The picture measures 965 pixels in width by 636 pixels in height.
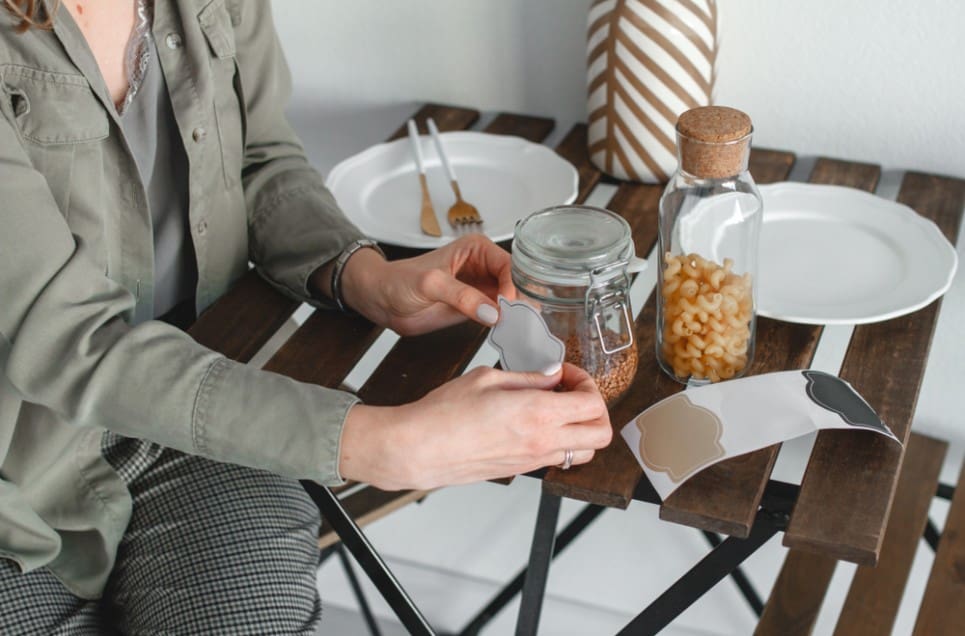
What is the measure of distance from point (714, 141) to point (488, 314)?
0.82 ft

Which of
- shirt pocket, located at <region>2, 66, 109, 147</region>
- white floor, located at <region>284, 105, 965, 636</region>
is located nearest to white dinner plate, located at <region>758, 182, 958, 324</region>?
white floor, located at <region>284, 105, 965, 636</region>

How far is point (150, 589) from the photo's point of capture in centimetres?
106

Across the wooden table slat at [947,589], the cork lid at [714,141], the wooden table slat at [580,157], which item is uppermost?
the cork lid at [714,141]

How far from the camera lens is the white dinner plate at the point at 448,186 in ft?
4.05

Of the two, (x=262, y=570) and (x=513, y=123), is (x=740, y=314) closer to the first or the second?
(x=262, y=570)

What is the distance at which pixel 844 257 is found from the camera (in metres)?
1.10

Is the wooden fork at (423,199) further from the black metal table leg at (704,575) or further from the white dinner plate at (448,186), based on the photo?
the black metal table leg at (704,575)

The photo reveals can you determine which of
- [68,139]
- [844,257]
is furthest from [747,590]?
[68,139]

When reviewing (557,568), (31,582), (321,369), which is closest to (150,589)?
(31,582)

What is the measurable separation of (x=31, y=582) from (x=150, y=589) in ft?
0.38

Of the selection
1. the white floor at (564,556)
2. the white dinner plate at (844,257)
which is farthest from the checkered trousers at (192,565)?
the white floor at (564,556)

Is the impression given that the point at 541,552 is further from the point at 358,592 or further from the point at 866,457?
the point at 358,592

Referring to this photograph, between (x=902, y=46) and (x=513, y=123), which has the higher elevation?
(x=902, y=46)

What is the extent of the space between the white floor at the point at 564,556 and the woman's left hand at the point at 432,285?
536mm
